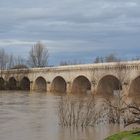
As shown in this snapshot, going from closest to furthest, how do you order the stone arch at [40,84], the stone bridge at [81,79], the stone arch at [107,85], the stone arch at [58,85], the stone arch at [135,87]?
the stone arch at [135,87] → the stone bridge at [81,79] → the stone arch at [107,85] → the stone arch at [58,85] → the stone arch at [40,84]

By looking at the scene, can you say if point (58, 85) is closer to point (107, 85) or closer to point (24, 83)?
point (24, 83)

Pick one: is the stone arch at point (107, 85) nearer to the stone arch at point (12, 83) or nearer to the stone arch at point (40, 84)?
the stone arch at point (40, 84)

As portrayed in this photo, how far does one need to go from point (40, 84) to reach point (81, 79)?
12.3m

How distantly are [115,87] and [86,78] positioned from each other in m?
4.85

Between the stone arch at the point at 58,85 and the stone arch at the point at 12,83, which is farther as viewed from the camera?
the stone arch at the point at 12,83

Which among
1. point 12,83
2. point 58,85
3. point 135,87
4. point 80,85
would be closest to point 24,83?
point 12,83

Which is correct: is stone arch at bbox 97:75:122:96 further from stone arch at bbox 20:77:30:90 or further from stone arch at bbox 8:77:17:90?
stone arch at bbox 8:77:17:90

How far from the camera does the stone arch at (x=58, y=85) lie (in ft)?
218

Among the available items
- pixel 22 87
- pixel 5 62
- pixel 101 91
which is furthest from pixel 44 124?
pixel 5 62

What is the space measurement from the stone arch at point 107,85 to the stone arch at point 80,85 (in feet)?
12.2

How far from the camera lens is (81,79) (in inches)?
2462

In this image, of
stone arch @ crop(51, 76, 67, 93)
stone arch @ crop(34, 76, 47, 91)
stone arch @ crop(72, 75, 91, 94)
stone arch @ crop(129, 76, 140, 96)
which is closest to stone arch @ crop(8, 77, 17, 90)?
stone arch @ crop(34, 76, 47, 91)

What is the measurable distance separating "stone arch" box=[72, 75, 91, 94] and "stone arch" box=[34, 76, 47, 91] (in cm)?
966

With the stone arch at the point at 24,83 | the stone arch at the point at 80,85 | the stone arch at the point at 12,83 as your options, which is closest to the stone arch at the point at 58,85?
the stone arch at the point at 80,85
